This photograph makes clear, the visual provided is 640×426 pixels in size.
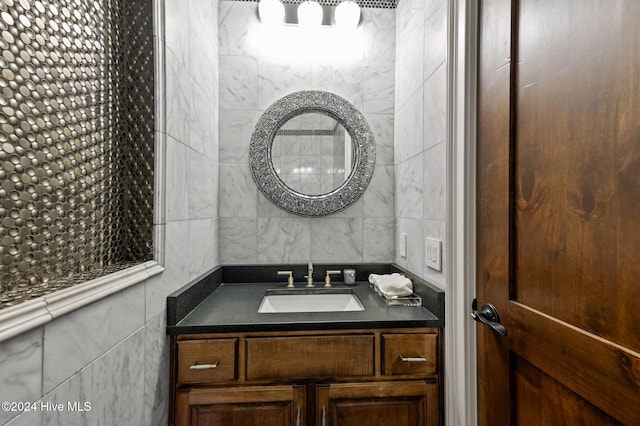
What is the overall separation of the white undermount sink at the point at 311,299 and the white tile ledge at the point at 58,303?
0.75 meters

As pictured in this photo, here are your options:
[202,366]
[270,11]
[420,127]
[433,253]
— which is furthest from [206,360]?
[270,11]

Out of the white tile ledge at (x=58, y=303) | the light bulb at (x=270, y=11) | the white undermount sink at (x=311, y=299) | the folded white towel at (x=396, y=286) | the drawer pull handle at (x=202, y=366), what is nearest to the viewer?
the white tile ledge at (x=58, y=303)

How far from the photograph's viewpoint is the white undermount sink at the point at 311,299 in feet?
4.88

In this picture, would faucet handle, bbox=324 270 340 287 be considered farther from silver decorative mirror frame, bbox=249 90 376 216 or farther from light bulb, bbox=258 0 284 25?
light bulb, bbox=258 0 284 25

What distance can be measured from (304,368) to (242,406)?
0.25 meters

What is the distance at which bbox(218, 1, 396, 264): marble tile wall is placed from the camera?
1642 mm

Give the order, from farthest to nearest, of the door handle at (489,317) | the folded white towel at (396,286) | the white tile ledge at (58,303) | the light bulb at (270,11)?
the light bulb at (270,11), the folded white towel at (396,286), the door handle at (489,317), the white tile ledge at (58,303)

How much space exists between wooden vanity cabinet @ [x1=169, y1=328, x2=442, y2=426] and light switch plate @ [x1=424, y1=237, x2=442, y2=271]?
0.24 metres

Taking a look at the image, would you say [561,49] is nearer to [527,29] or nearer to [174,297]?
[527,29]

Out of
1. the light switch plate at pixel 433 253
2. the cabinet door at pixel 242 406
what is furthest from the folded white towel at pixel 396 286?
the cabinet door at pixel 242 406

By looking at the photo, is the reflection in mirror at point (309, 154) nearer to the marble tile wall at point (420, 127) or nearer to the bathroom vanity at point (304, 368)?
the marble tile wall at point (420, 127)

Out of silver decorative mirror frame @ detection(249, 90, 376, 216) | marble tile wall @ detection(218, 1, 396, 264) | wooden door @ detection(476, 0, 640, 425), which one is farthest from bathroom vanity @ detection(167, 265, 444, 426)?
silver decorative mirror frame @ detection(249, 90, 376, 216)

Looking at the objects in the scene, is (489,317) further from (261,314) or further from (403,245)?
(261,314)

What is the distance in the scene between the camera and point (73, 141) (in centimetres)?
68
